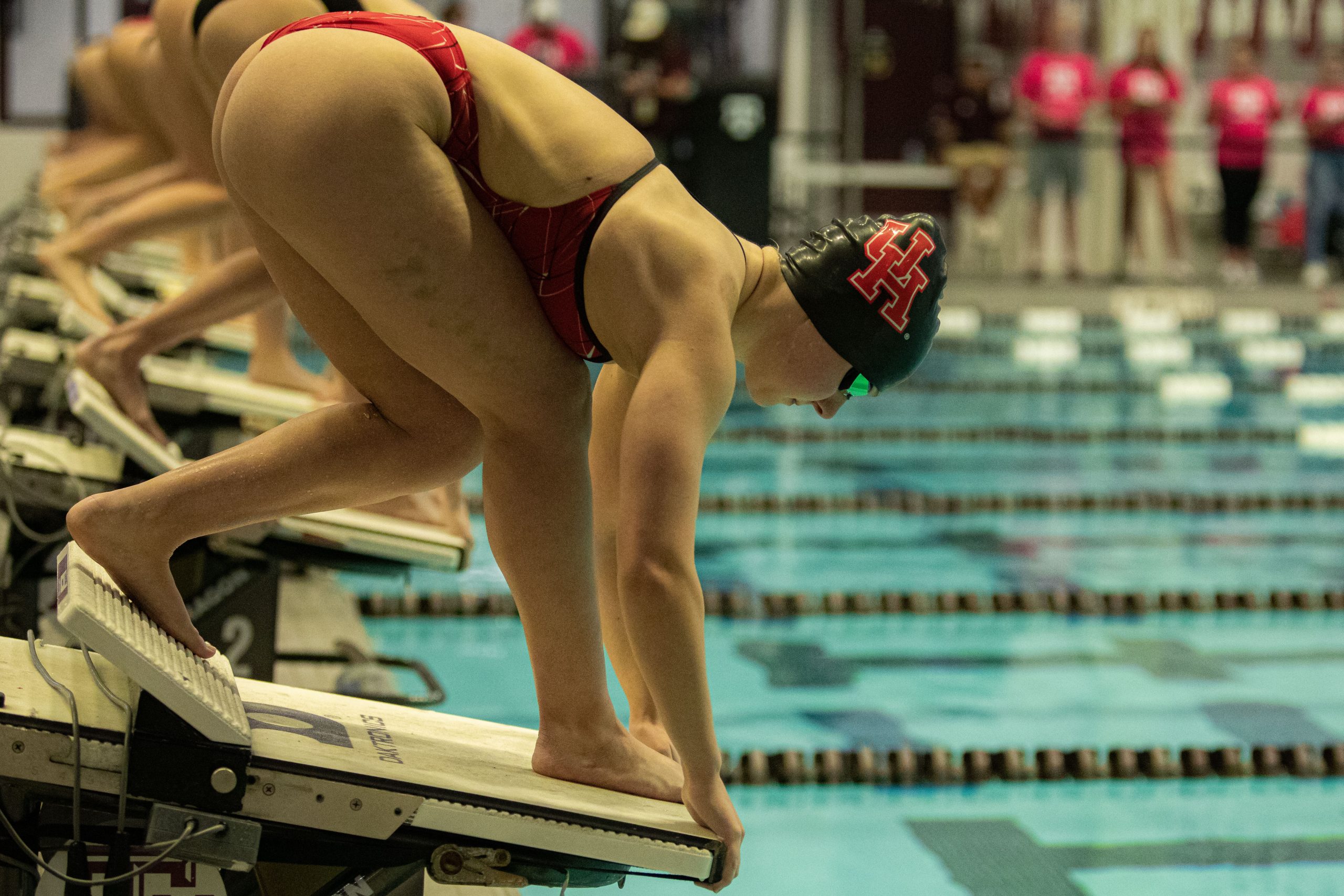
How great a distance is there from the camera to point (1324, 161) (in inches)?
463

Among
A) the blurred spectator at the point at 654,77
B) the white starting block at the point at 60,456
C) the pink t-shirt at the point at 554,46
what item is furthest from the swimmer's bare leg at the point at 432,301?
the blurred spectator at the point at 654,77

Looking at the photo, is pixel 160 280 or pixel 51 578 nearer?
pixel 51 578

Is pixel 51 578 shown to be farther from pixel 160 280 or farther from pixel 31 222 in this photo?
pixel 31 222

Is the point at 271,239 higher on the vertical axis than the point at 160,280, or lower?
higher

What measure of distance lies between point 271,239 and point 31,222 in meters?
5.14

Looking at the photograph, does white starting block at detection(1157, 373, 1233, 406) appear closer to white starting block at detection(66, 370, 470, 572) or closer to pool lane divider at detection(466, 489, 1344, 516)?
pool lane divider at detection(466, 489, 1344, 516)

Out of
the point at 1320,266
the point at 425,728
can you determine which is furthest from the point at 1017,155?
the point at 425,728

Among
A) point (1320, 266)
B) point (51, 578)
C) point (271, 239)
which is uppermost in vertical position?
point (271, 239)

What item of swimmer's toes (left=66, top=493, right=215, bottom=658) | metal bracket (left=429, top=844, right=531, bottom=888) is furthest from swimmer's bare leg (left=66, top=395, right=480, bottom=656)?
metal bracket (left=429, top=844, right=531, bottom=888)

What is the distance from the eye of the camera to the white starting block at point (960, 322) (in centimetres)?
1068

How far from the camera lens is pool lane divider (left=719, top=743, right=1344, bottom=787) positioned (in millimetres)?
3113

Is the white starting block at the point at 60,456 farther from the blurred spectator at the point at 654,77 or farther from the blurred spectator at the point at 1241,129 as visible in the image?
the blurred spectator at the point at 1241,129

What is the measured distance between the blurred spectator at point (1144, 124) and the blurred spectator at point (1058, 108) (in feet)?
0.97

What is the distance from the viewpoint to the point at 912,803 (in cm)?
302
